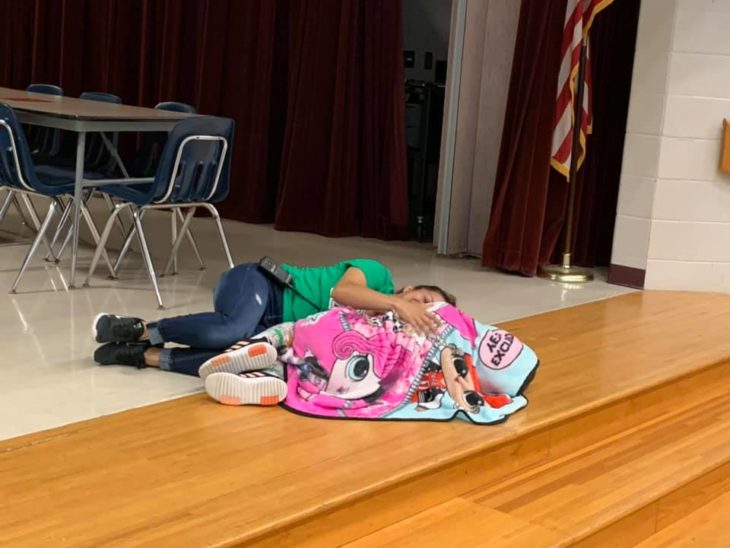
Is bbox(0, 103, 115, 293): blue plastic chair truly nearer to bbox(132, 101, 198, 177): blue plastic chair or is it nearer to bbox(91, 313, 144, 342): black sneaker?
bbox(132, 101, 198, 177): blue plastic chair

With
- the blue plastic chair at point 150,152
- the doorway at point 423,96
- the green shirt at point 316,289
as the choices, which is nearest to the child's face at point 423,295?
the green shirt at point 316,289

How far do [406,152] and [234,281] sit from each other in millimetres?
3235

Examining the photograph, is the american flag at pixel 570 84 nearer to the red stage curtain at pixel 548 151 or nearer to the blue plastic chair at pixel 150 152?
the red stage curtain at pixel 548 151

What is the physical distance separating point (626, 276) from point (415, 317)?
2554 millimetres

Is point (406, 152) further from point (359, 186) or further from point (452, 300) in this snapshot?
point (452, 300)

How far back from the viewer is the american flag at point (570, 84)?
525 cm

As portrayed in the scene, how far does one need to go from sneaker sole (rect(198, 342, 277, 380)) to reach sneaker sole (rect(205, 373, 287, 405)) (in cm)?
4

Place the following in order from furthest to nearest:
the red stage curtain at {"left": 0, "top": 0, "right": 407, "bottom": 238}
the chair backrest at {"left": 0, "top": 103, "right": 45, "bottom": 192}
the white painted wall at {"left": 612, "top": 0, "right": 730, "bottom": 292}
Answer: the red stage curtain at {"left": 0, "top": 0, "right": 407, "bottom": 238}
the white painted wall at {"left": 612, "top": 0, "right": 730, "bottom": 292}
the chair backrest at {"left": 0, "top": 103, "right": 45, "bottom": 192}

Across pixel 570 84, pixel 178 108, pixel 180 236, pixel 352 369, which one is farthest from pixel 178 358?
pixel 570 84

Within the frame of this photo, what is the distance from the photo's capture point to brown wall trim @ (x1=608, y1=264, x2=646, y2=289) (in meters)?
5.41

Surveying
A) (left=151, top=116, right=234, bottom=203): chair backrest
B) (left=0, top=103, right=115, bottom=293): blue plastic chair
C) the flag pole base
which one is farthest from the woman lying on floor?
the flag pole base

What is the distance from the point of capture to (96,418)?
2994 mm

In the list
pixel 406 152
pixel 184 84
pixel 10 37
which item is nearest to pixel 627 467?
pixel 406 152

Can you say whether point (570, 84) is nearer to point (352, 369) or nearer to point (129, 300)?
point (129, 300)
